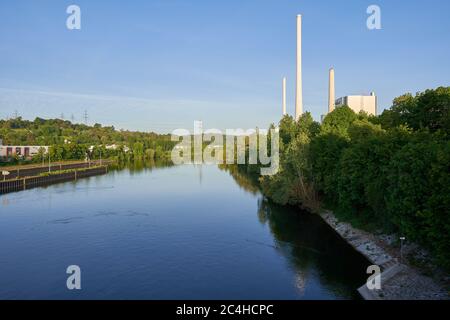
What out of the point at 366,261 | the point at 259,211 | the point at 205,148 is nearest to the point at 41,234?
the point at 259,211

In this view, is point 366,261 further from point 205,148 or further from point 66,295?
point 205,148

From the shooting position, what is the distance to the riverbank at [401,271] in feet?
55.4

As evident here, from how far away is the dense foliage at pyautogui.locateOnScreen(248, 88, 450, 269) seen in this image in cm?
1712

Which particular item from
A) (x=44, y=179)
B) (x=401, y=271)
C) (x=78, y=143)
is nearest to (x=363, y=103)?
(x=44, y=179)

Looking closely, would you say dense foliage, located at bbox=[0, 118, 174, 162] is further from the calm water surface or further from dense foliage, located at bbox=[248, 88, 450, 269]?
dense foliage, located at bbox=[248, 88, 450, 269]

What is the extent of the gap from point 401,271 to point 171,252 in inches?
503

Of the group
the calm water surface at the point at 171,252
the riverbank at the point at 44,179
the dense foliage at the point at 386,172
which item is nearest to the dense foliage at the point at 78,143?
the riverbank at the point at 44,179

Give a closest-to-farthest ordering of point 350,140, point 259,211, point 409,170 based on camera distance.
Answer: point 409,170
point 350,140
point 259,211

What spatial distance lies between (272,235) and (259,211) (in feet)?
32.8

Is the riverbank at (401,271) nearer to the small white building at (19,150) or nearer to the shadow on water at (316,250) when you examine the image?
the shadow on water at (316,250)

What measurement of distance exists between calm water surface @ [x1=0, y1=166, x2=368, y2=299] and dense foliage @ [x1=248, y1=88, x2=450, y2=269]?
9.26 feet

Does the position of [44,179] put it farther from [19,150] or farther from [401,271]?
[401,271]

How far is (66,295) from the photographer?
1800 centimetres

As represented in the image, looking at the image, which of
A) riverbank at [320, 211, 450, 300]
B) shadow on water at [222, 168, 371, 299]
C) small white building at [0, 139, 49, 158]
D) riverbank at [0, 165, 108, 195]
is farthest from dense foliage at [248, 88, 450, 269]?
small white building at [0, 139, 49, 158]
